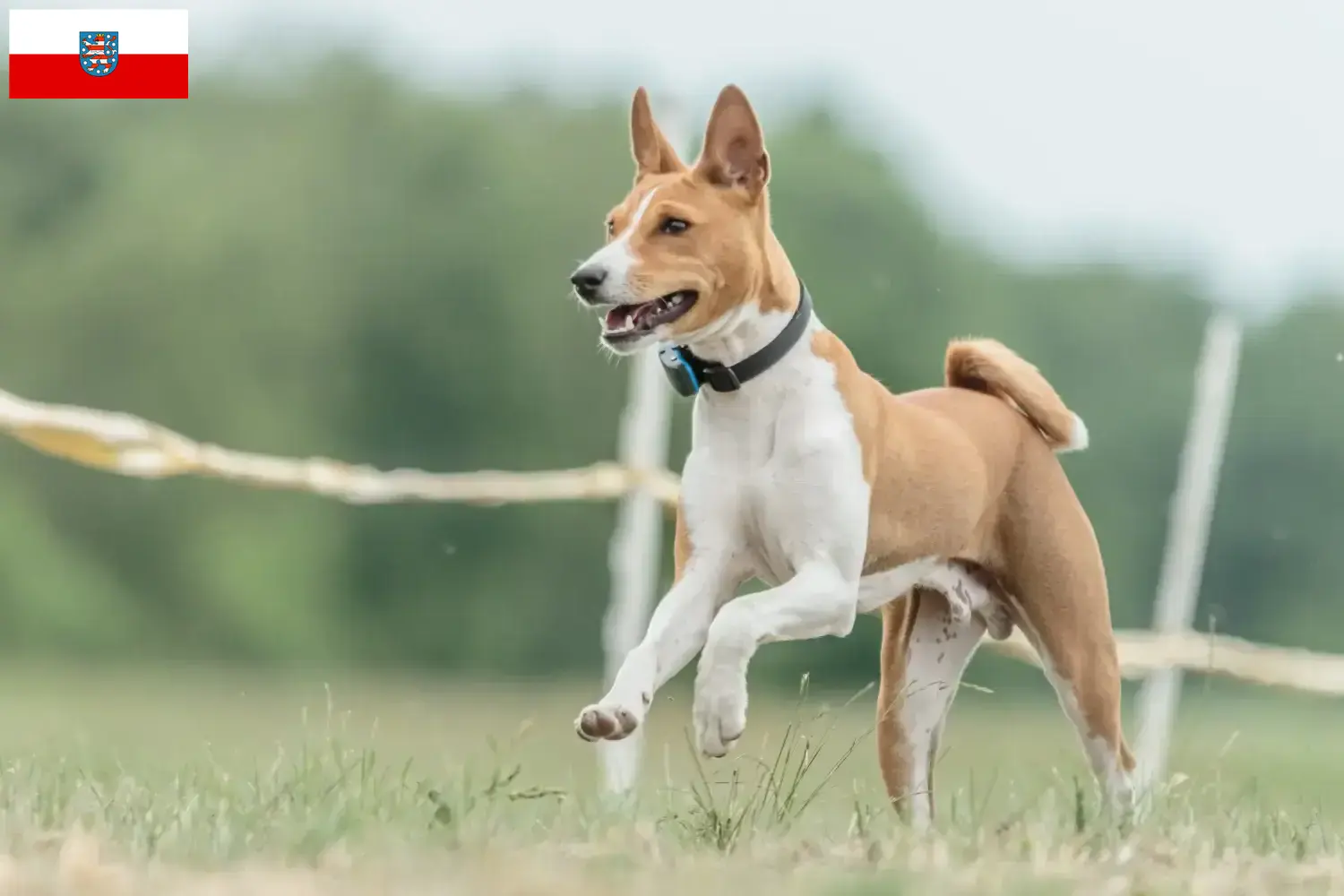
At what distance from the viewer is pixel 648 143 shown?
115 inches

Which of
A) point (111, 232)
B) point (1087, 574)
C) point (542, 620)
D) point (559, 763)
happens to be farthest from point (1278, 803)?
point (111, 232)

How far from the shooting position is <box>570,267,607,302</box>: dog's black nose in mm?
2578

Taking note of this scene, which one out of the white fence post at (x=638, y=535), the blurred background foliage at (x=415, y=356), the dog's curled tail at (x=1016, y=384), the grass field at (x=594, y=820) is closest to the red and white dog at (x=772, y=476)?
the dog's curled tail at (x=1016, y=384)

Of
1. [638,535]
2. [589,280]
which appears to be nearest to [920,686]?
[589,280]

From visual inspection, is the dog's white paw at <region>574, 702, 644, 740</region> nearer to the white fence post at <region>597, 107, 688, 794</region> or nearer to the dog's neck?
the dog's neck

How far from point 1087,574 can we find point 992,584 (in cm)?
18

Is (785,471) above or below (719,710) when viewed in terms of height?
above

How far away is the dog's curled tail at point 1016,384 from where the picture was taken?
3.26 meters

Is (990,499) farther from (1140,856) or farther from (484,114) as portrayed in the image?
(484,114)

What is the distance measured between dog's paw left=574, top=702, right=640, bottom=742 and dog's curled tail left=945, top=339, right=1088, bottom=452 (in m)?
1.20

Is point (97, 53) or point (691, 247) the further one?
point (97, 53)

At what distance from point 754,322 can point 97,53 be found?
3590mm

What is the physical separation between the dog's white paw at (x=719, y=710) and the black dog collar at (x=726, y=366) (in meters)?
0.51

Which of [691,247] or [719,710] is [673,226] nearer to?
[691,247]
